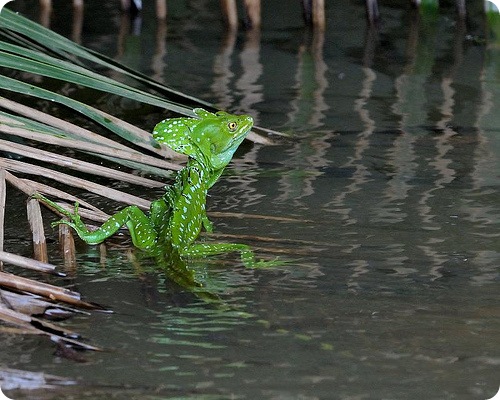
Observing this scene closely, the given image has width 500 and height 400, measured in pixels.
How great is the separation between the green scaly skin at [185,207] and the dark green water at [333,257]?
0.32 ft

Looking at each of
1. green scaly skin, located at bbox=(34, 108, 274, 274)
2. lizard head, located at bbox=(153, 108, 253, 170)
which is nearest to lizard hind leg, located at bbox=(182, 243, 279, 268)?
green scaly skin, located at bbox=(34, 108, 274, 274)

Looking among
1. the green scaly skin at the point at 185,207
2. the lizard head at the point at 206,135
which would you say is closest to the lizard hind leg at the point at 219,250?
the green scaly skin at the point at 185,207

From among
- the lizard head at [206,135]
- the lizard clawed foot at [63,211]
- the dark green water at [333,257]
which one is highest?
the lizard head at [206,135]

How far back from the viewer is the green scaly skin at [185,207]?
3.26 meters

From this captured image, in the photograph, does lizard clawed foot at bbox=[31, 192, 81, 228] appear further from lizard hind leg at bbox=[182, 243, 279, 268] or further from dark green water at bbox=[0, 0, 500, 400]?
lizard hind leg at bbox=[182, 243, 279, 268]

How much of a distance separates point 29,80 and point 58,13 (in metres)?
2.17

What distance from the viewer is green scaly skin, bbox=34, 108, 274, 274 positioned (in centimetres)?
326

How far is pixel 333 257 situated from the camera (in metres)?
3.32

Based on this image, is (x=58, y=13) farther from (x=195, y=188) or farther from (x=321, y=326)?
(x=321, y=326)

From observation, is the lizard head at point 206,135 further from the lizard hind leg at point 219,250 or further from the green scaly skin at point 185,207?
the lizard hind leg at point 219,250

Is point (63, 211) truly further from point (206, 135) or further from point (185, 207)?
point (206, 135)

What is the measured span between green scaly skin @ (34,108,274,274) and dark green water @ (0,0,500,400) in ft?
0.32

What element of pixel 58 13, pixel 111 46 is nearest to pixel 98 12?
pixel 58 13

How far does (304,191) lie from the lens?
3.99 meters
